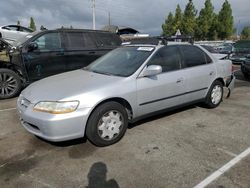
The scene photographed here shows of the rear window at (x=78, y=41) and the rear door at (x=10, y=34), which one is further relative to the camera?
the rear door at (x=10, y=34)

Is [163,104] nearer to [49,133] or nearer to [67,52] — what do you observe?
[49,133]

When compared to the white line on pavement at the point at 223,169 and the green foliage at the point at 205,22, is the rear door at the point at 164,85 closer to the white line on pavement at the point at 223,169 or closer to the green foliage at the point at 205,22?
the white line on pavement at the point at 223,169

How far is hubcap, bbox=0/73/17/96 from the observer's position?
6391 mm

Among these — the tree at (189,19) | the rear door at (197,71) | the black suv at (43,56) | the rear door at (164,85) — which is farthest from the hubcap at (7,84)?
the tree at (189,19)

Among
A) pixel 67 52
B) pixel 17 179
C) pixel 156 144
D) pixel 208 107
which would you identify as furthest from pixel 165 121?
pixel 67 52

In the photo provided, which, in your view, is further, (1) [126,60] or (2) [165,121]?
(2) [165,121]

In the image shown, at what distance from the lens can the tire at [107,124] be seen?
11.4 feet

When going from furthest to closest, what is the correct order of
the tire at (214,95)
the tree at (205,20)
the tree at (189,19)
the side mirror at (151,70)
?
the tree at (205,20)
the tree at (189,19)
the tire at (214,95)
the side mirror at (151,70)

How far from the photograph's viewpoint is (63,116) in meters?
3.25

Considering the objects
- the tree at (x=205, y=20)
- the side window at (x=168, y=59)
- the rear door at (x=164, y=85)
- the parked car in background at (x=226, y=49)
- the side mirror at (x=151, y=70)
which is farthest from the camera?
the tree at (x=205, y=20)

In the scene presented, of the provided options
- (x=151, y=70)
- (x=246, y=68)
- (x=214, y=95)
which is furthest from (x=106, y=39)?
(x=246, y=68)

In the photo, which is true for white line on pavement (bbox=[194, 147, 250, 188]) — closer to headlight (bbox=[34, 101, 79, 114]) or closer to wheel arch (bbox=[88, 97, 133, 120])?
wheel arch (bbox=[88, 97, 133, 120])

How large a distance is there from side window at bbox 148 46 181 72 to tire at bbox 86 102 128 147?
1061 mm

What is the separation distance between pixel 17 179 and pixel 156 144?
1978 mm
